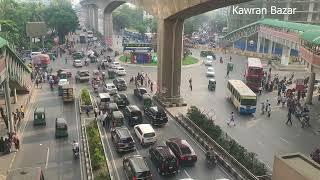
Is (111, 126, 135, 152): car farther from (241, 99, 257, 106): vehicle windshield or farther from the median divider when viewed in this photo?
(241, 99, 257, 106): vehicle windshield

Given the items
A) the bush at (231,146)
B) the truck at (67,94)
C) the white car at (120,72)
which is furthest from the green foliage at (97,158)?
the white car at (120,72)

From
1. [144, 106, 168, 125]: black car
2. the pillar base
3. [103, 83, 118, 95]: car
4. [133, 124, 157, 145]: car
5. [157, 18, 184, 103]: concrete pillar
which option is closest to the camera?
[133, 124, 157, 145]: car

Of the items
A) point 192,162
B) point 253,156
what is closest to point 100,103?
point 192,162

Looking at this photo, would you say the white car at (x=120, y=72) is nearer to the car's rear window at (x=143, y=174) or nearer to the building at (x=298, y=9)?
the car's rear window at (x=143, y=174)

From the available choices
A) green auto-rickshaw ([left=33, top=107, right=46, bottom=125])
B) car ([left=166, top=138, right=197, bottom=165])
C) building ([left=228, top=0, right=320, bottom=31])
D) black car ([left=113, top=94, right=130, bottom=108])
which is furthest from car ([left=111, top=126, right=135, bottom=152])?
building ([left=228, top=0, right=320, bottom=31])

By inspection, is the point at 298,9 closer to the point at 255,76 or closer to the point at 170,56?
the point at 255,76
